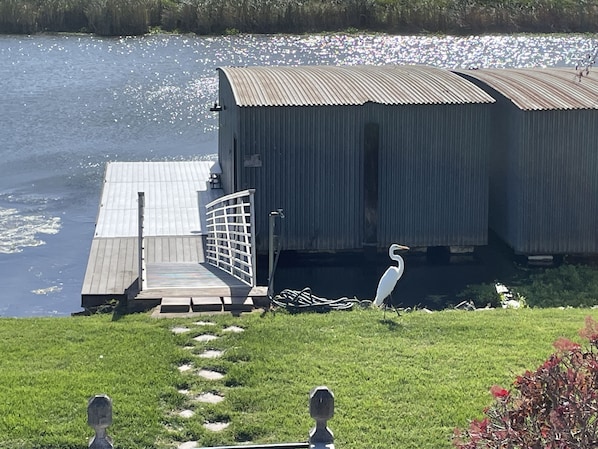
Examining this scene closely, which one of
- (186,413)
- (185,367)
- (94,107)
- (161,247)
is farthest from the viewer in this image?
(94,107)

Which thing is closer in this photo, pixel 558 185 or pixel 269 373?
pixel 269 373

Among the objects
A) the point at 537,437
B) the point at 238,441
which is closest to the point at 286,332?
the point at 238,441

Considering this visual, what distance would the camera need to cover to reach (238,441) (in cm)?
816

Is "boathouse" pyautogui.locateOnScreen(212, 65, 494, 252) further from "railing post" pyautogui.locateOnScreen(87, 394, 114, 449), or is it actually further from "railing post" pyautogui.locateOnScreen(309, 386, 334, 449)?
"railing post" pyautogui.locateOnScreen(87, 394, 114, 449)

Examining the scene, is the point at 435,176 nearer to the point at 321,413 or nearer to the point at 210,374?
the point at 210,374

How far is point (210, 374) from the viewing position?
9.64 meters

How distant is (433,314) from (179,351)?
3.43 m

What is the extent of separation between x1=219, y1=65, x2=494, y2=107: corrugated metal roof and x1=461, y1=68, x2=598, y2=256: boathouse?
87 centimetres

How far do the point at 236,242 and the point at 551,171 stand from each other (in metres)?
5.91

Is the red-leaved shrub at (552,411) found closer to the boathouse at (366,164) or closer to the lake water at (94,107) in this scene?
the lake water at (94,107)

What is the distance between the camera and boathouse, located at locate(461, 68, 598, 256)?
17.6 metres

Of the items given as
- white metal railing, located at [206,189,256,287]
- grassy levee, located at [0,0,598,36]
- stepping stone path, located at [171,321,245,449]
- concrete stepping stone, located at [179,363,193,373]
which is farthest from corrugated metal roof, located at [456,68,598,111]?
grassy levee, located at [0,0,598,36]

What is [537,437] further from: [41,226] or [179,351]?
[41,226]

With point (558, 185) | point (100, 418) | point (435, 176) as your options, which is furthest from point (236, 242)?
point (100, 418)
